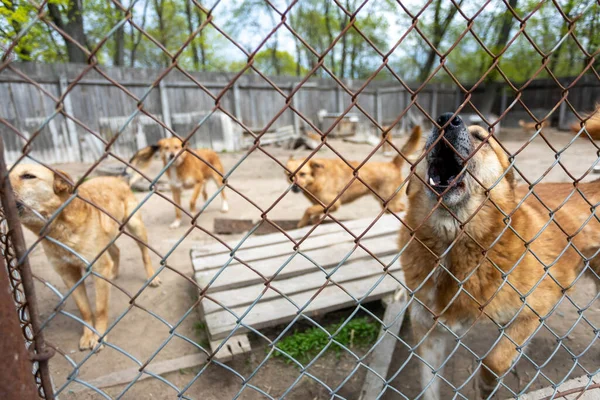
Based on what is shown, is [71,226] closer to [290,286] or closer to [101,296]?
[101,296]

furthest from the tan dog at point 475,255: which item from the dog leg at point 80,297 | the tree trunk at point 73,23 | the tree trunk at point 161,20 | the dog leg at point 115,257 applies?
the tree trunk at point 161,20

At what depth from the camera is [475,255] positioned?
1.93m

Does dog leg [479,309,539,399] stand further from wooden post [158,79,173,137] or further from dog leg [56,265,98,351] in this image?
wooden post [158,79,173,137]

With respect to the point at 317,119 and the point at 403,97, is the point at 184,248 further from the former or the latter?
the point at 403,97

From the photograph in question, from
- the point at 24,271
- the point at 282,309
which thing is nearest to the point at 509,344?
the point at 282,309

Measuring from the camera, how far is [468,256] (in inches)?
75.9

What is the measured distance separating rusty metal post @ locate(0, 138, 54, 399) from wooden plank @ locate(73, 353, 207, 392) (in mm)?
1702

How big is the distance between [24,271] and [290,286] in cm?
238

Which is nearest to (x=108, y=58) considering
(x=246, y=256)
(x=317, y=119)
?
(x=317, y=119)

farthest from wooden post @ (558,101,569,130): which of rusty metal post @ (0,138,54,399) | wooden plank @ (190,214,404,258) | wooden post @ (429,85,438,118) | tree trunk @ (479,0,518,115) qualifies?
rusty metal post @ (0,138,54,399)

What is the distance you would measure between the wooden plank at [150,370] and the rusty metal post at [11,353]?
1721mm

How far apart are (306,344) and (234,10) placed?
2556 cm

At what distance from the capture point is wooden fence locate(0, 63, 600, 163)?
943 centimetres

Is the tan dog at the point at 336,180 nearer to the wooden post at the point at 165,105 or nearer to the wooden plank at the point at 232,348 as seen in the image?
the wooden plank at the point at 232,348
